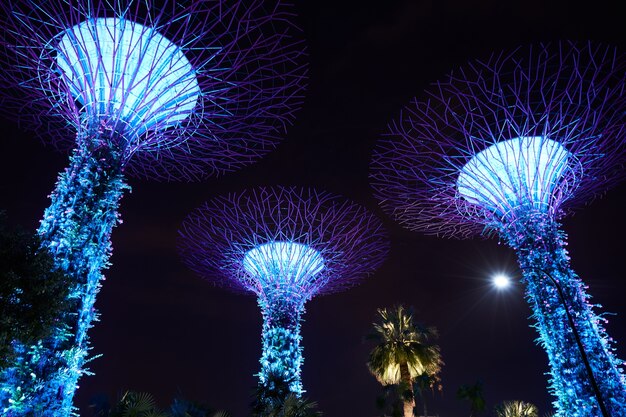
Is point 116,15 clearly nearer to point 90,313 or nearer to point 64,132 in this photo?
point 64,132

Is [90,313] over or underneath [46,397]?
over

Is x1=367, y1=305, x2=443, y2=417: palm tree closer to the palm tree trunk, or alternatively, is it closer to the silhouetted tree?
the palm tree trunk

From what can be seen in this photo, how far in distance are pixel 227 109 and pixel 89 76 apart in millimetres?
4541

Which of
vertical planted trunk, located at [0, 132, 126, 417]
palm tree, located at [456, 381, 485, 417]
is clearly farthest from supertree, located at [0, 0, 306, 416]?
palm tree, located at [456, 381, 485, 417]

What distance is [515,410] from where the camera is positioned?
998 inches

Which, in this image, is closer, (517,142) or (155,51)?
(155,51)

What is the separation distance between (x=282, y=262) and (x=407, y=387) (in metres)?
9.49

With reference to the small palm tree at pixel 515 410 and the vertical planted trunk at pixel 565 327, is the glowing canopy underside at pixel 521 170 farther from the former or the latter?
the small palm tree at pixel 515 410

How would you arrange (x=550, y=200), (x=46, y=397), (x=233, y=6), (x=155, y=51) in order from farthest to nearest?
(x=550, y=200), (x=155, y=51), (x=233, y=6), (x=46, y=397)

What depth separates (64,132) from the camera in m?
18.9

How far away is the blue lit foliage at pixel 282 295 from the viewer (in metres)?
22.6

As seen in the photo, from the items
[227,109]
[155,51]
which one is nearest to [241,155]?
[227,109]

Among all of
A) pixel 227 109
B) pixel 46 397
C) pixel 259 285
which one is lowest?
pixel 46 397

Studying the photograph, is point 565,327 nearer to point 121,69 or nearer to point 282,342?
point 282,342
